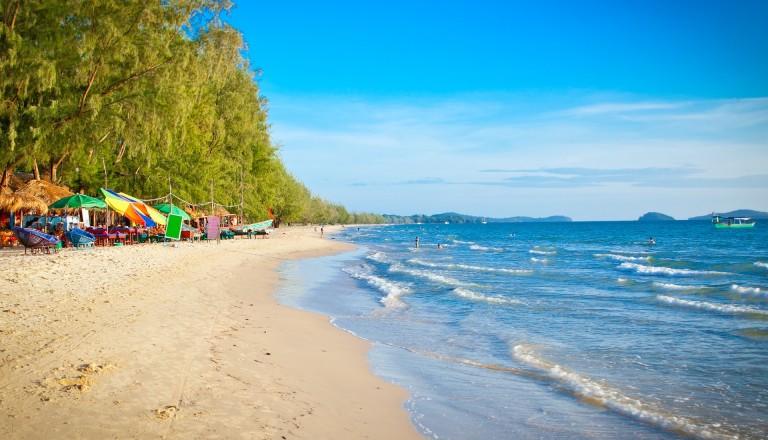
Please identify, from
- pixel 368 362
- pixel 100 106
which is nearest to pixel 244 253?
pixel 100 106

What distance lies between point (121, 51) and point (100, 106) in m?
2.33

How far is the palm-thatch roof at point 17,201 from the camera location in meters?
20.3

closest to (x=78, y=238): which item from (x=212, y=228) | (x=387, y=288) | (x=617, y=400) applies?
(x=387, y=288)

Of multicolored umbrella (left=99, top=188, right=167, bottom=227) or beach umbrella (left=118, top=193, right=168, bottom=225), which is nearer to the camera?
multicolored umbrella (left=99, top=188, right=167, bottom=227)

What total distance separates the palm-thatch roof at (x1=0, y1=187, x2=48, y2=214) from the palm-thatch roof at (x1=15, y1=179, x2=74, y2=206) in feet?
1.02

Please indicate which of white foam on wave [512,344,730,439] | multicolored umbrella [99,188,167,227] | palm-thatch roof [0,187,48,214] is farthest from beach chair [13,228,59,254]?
white foam on wave [512,344,730,439]

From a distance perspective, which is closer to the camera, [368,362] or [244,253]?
[368,362]

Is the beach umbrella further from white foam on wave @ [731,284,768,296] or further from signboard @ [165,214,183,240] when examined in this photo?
white foam on wave @ [731,284,768,296]

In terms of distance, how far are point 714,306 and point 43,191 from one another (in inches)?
1008

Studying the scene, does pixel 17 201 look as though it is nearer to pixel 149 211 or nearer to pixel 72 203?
pixel 72 203

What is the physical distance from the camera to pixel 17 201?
20453 mm

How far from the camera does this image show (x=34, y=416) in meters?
4.39

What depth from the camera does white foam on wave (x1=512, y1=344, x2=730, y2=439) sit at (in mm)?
5656

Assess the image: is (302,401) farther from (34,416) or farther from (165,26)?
(165,26)
